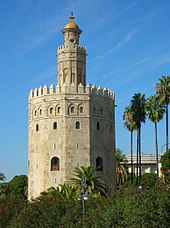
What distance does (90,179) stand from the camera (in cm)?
4578

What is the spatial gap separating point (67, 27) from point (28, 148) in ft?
45.8

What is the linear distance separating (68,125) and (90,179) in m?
6.98

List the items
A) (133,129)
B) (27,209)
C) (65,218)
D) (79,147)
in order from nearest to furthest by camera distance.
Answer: (65,218) → (27,209) → (79,147) → (133,129)

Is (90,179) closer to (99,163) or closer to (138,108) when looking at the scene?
(99,163)

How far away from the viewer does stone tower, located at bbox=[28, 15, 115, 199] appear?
164 ft

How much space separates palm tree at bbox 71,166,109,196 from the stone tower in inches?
65.7

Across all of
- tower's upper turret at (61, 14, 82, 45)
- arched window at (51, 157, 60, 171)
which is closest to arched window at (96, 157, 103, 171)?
arched window at (51, 157, 60, 171)

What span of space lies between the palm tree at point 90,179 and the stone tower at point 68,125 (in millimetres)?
1669

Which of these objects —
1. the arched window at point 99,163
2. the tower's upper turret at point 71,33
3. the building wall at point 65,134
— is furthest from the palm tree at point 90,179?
the tower's upper turret at point 71,33

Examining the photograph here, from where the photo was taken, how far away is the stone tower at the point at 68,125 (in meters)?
49.8

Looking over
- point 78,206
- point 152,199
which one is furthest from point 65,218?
point 152,199

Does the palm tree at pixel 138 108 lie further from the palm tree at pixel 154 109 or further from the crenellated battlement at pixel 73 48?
the crenellated battlement at pixel 73 48

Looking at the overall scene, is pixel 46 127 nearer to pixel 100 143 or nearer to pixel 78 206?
pixel 100 143

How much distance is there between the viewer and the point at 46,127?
50938mm
